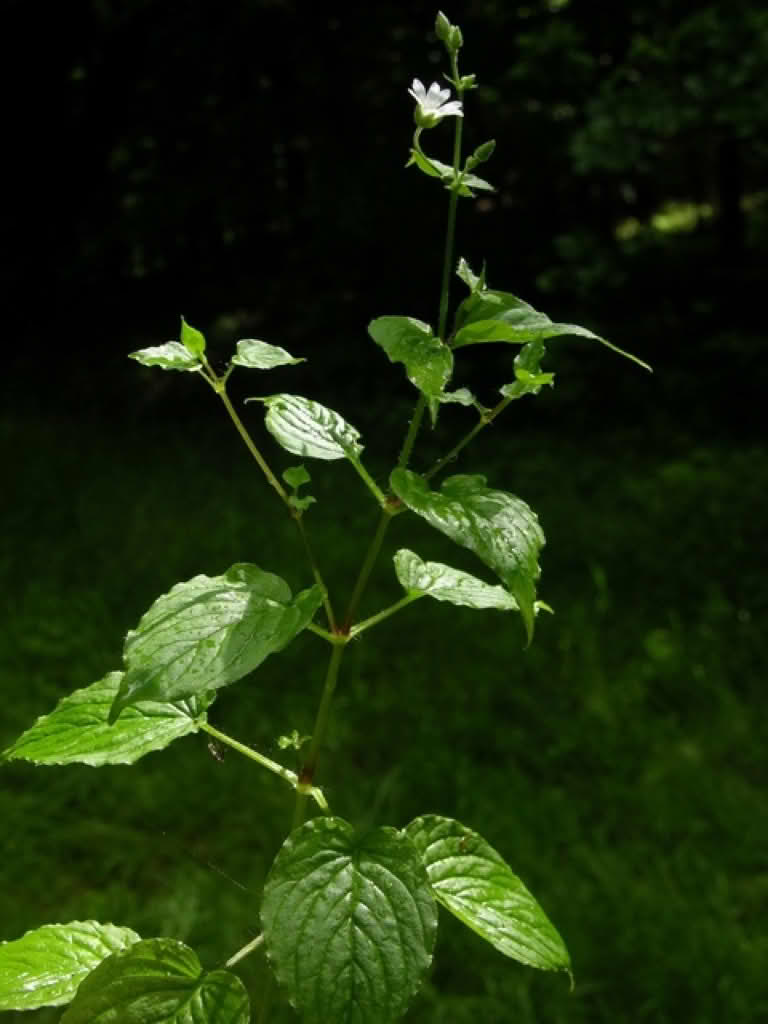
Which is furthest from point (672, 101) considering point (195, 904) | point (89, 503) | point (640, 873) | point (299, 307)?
point (195, 904)

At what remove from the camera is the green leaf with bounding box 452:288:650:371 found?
0.63 m

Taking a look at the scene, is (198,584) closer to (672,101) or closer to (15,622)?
(15,622)

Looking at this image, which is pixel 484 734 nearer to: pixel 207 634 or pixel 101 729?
pixel 101 729

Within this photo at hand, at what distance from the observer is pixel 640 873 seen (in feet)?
7.11

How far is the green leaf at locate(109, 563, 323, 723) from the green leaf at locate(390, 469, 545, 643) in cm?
8

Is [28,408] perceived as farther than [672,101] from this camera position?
Yes

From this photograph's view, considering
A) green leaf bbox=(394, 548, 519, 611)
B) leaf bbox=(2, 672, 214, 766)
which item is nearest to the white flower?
green leaf bbox=(394, 548, 519, 611)

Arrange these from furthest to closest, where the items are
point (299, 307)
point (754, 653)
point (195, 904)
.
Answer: point (299, 307), point (754, 653), point (195, 904)

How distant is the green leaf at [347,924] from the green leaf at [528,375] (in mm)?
269

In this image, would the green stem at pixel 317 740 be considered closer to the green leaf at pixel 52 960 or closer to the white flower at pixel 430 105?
the green leaf at pixel 52 960

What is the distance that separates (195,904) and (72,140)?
12.0ft

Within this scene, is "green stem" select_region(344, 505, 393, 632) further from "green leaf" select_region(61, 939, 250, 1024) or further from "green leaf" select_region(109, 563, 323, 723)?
"green leaf" select_region(61, 939, 250, 1024)

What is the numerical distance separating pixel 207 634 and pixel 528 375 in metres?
0.25

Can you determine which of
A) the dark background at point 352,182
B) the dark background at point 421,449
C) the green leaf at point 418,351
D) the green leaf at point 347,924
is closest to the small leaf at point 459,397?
the green leaf at point 418,351
